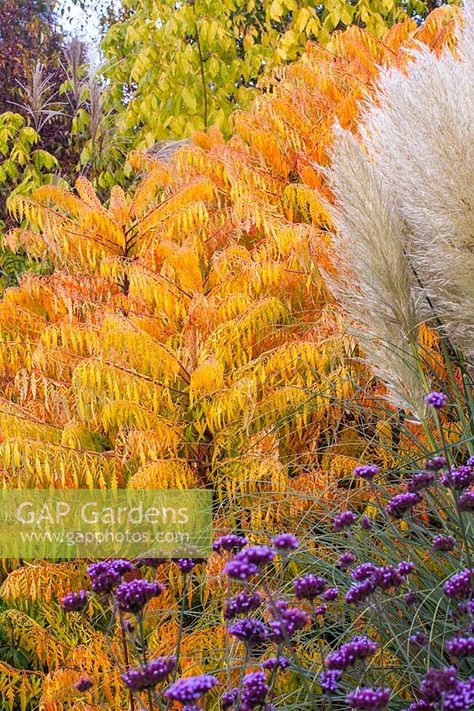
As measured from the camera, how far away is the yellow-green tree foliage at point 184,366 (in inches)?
114

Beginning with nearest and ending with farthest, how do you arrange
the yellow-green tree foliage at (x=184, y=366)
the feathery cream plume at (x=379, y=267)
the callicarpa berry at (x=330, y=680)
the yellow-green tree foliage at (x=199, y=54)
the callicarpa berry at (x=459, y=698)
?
the callicarpa berry at (x=459, y=698)
the callicarpa berry at (x=330, y=680)
the feathery cream plume at (x=379, y=267)
the yellow-green tree foliage at (x=184, y=366)
the yellow-green tree foliage at (x=199, y=54)

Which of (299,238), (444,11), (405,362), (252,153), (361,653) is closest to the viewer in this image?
(361,653)

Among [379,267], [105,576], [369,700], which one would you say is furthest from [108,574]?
[379,267]

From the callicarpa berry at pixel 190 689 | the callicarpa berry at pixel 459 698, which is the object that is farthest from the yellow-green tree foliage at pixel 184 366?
the callicarpa berry at pixel 459 698

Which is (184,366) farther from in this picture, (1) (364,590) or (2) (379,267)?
(1) (364,590)

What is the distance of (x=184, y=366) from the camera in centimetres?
319

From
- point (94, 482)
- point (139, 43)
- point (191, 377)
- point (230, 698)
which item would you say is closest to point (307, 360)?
point (191, 377)

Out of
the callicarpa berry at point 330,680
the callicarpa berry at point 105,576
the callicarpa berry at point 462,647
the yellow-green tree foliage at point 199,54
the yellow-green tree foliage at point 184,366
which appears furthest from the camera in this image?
the yellow-green tree foliage at point 199,54

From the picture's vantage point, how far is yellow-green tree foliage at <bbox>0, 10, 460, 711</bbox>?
2898 millimetres

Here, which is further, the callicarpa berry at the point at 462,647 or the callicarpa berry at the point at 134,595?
the callicarpa berry at the point at 134,595

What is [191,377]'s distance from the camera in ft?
9.93

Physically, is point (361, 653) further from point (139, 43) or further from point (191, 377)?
point (139, 43)

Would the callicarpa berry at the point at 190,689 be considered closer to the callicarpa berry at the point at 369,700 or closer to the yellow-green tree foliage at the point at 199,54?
the callicarpa berry at the point at 369,700

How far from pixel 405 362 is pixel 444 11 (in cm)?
275
